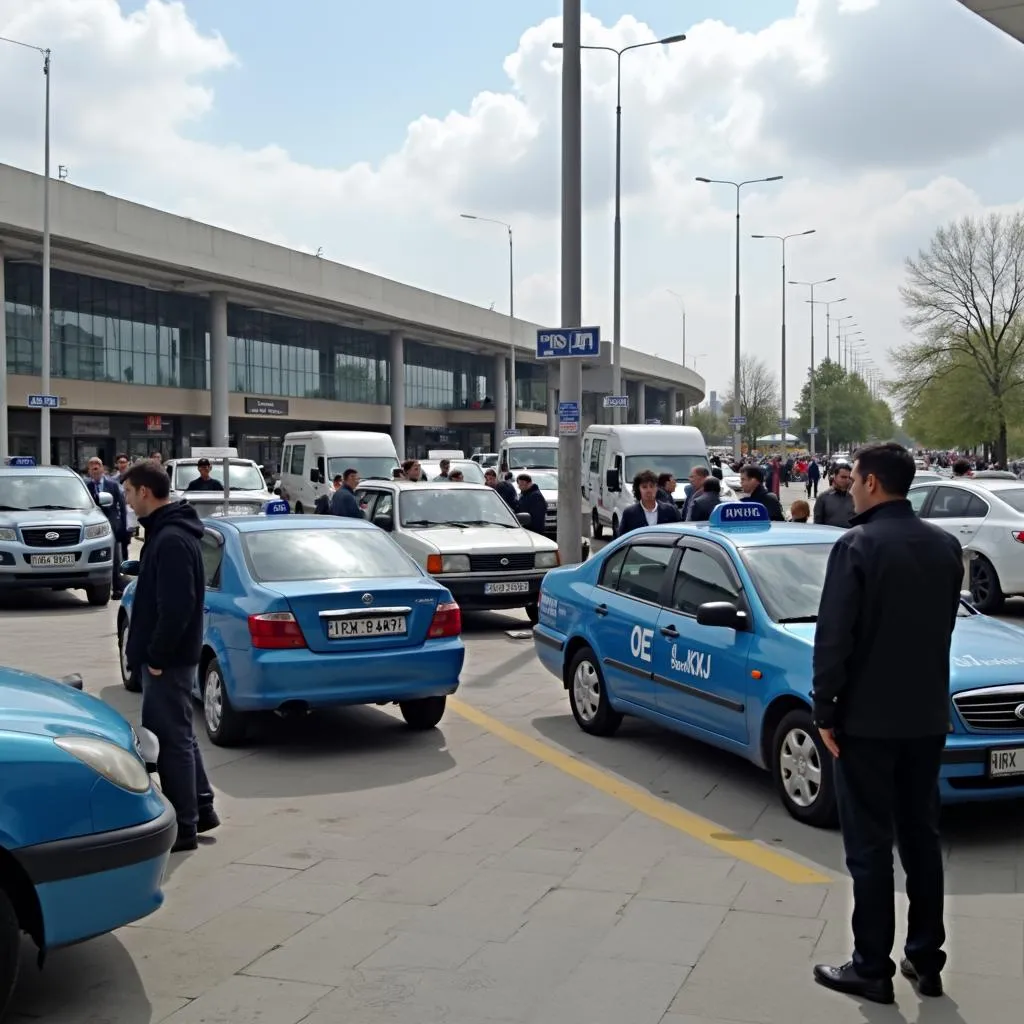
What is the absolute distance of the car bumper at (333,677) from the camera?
26.2ft

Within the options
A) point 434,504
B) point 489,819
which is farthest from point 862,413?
point 489,819

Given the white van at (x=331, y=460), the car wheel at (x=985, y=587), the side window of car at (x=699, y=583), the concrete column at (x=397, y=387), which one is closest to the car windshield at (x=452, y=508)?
the car wheel at (x=985, y=587)

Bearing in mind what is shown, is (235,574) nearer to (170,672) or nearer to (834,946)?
(170,672)

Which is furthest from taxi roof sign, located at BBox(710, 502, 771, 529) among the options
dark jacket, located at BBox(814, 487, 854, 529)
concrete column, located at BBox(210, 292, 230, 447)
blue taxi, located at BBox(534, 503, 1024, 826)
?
concrete column, located at BBox(210, 292, 230, 447)

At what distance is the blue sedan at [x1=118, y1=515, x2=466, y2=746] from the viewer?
806cm

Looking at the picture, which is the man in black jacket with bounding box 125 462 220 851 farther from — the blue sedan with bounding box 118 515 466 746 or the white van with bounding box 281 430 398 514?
the white van with bounding box 281 430 398 514

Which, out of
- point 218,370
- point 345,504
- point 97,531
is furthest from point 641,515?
point 218,370

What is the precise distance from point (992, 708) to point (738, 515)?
2504 millimetres

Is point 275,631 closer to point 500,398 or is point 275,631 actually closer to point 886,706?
point 886,706

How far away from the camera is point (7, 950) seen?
13.0ft

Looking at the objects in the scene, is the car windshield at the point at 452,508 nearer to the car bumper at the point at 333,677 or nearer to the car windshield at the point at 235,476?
the car bumper at the point at 333,677

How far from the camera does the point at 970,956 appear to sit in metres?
4.78

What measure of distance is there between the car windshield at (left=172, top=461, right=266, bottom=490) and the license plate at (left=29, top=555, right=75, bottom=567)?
10.3 metres

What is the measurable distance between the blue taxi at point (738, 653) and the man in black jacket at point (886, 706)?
1.76 meters
